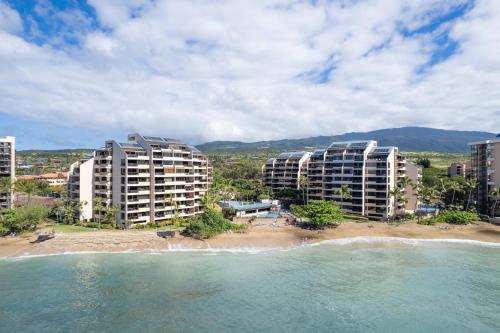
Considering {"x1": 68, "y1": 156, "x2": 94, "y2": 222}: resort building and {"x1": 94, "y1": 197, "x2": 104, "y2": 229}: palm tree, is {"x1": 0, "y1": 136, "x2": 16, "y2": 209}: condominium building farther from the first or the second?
{"x1": 94, "y1": 197, "x2": 104, "y2": 229}: palm tree

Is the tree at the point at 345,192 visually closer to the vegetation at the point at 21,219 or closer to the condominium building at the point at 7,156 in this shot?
the vegetation at the point at 21,219

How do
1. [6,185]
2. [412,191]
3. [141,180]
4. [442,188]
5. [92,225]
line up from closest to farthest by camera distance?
1. [92,225]
2. [141,180]
3. [6,185]
4. [442,188]
5. [412,191]

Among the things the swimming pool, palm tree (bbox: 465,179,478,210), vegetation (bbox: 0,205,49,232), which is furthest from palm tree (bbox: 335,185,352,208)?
vegetation (bbox: 0,205,49,232)

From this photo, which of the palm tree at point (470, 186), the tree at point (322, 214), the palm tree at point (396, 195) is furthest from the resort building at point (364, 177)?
the palm tree at point (470, 186)

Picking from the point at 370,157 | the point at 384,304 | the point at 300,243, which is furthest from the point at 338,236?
the point at 384,304

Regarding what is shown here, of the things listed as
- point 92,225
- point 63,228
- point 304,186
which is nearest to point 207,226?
point 92,225

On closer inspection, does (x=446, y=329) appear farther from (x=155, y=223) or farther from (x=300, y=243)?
(x=155, y=223)

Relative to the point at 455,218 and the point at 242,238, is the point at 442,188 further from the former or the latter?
the point at 242,238
